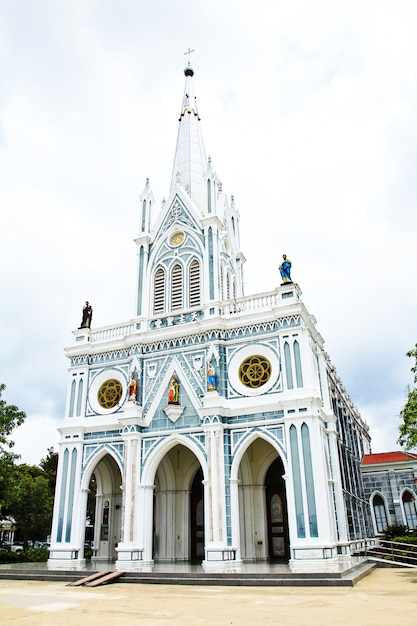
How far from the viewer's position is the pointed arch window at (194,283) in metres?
23.0

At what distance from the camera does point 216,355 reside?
20.2 meters

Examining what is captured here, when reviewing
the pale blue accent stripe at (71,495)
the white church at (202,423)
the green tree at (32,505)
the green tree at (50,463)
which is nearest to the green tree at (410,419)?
the white church at (202,423)

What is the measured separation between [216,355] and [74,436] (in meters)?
7.03

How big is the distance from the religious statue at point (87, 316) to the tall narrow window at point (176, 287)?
4.04 meters

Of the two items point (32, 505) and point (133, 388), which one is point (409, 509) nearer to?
point (133, 388)

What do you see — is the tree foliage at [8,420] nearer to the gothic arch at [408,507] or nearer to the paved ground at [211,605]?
the paved ground at [211,605]

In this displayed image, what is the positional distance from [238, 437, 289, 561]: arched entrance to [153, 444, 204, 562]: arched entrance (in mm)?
2231

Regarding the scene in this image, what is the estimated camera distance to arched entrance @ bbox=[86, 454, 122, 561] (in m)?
22.5

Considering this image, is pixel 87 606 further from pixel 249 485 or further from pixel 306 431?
pixel 249 485

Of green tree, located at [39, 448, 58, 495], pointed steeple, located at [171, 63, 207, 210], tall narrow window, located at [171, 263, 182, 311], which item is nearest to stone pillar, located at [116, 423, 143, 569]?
tall narrow window, located at [171, 263, 182, 311]

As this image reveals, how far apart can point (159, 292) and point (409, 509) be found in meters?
18.3

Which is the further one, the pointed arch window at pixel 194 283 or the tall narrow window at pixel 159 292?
the tall narrow window at pixel 159 292

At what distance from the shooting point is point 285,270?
808 inches

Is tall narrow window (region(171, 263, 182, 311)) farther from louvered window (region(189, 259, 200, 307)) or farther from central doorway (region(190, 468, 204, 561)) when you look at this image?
central doorway (region(190, 468, 204, 561))
